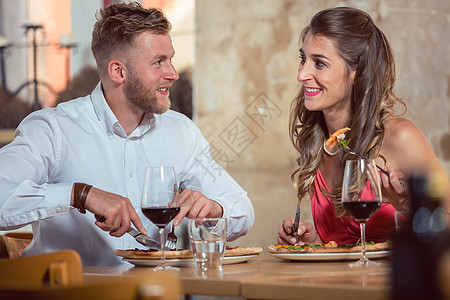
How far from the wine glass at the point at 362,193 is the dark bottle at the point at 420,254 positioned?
2.35 feet

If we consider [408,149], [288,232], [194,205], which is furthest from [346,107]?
[194,205]

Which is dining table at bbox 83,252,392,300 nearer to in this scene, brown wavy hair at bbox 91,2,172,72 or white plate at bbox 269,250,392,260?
white plate at bbox 269,250,392,260

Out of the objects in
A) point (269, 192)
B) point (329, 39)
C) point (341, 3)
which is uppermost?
point (341, 3)

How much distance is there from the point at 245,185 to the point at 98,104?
1580 millimetres

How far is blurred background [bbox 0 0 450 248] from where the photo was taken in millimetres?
3561

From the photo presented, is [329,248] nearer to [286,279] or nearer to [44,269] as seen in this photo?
[286,279]

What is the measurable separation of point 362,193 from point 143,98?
1.20 m

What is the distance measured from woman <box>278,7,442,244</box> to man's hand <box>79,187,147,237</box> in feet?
2.66

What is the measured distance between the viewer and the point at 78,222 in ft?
7.57

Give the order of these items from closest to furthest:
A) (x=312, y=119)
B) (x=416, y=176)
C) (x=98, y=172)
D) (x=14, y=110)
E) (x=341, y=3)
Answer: (x=416, y=176), (x=98, y=172), (x=312, y=119), (x=341, y=3), (x=14, y=110)

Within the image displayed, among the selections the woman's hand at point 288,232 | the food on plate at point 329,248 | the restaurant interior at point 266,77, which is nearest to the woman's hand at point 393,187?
the food on plate at point 329,248

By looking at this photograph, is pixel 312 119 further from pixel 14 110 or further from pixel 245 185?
pixel 14 110

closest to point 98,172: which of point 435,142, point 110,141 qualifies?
point 110,141

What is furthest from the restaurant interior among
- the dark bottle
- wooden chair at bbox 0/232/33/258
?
the dark bottle
